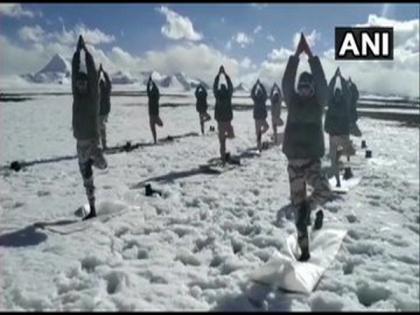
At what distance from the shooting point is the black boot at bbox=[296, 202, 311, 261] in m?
6.99

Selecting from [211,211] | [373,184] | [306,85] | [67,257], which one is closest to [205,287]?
[67,257]

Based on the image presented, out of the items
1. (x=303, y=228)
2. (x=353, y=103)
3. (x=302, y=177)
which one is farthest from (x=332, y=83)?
(x=303, y=228)

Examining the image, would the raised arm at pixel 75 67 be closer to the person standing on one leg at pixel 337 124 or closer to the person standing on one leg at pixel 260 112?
the person standing on one leg at pixel 337 124

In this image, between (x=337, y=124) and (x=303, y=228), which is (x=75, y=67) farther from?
(x=337, y=124)

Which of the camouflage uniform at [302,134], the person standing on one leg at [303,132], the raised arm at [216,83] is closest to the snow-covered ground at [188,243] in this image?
the person standing on one leg at [303,132]

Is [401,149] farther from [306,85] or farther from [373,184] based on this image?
[306,85]

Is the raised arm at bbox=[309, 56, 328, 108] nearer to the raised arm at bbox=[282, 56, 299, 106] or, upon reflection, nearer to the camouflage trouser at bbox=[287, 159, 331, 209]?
the raised arm at bbox=[282, 56, 299, 106]

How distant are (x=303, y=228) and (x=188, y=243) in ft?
6.38

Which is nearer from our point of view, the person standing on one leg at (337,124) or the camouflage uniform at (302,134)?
the camouflage uniform at (302,134)

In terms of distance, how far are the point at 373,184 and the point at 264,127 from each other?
7488 millimetres

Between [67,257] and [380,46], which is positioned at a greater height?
[380,46]

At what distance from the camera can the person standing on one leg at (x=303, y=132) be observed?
7.03 metres

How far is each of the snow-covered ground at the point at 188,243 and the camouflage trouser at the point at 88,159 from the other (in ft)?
2.09

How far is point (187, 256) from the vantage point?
7.52 metres
